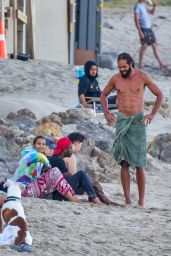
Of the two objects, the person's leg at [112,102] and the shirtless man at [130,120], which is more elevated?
the shirtless man at [130,120]

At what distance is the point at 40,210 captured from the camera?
8.92 meters

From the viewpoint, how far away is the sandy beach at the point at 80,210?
7.93 metres

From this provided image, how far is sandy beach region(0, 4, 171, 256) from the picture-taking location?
7.93 metres

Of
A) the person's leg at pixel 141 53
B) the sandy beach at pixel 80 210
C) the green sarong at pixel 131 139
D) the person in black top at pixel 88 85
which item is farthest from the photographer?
the person's leg at pixel 141 53

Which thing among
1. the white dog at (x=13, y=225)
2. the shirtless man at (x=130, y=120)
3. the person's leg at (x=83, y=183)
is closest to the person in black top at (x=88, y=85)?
the shirtless man at (x=130, y=120)

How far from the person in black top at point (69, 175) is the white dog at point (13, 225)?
7.30ft

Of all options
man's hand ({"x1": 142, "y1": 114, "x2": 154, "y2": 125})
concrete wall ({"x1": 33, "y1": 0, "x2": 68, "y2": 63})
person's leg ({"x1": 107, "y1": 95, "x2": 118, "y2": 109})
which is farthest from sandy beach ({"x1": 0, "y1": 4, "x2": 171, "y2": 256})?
concrete wall ({"x1": 33, "y1": 0, "x2": 68, "y2": 63})

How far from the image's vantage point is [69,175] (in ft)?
33.1

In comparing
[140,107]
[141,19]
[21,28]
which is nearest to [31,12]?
[21,28]

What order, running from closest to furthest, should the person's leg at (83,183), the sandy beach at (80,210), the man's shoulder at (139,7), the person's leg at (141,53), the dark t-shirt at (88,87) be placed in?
the sandy beach at (80,210)
the person's leg at (83,183)
the dark t-shirt at (88,87)
the man's shoulder at (139,7)
the person's leg at (141,53)

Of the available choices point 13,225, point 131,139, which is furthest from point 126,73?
point 13,225

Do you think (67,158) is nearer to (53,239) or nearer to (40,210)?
(40,210)

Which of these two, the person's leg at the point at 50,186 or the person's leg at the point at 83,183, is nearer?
the person's leg at the point at 50,186

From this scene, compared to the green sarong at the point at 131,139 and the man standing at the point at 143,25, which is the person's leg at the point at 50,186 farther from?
the man standing at the point at 143,25
